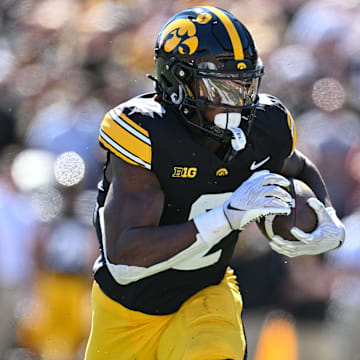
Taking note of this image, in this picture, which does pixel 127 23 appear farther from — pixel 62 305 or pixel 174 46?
pixel 174 46

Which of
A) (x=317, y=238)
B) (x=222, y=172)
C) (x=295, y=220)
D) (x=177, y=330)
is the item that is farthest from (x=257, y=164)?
(x=177, y=330)

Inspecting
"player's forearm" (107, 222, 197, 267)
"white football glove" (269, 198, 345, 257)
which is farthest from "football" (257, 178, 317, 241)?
"player's forearm" (107, 222, 197, 267)

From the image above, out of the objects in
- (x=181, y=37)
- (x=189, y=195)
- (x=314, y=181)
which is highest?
(x=181, y=37)

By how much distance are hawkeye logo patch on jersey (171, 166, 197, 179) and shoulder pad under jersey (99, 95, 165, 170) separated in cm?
12

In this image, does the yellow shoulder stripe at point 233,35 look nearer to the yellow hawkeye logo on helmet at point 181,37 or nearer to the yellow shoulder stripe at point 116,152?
the yellow hawkeye logo on helmet at point 181,37

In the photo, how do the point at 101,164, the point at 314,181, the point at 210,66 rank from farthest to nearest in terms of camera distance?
the point at 101,164, the point at 314,181, the point at 210,66

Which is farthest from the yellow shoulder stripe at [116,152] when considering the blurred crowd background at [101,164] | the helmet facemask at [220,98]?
the blurred crowd background at [101,164]

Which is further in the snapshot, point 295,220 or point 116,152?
point 295,220

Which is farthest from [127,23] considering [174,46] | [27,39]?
[174,46]

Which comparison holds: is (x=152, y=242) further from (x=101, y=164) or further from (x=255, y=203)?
(x=101, y=164)

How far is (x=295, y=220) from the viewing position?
3145 millimetres

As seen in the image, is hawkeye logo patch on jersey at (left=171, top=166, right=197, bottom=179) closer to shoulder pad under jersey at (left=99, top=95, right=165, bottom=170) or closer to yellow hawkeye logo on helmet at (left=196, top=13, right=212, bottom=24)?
shoulder pad under jersey at (left=99, top=95, right=165, bottom=170)

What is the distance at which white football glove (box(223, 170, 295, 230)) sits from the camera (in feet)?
9.37

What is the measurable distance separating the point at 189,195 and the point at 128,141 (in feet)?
1.08
